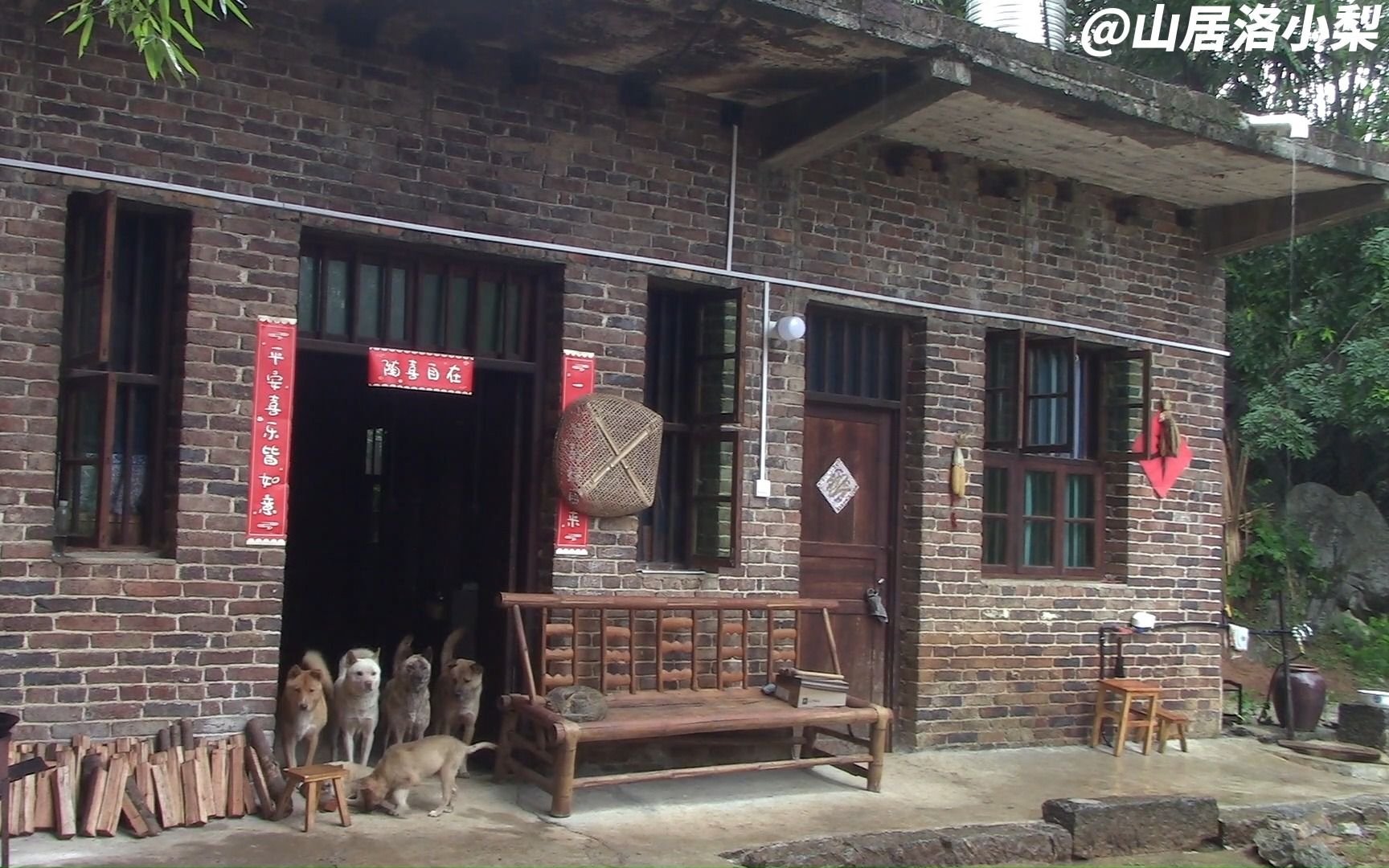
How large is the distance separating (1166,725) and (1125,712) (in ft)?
1.60

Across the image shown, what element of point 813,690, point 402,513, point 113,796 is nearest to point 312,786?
point 113,796

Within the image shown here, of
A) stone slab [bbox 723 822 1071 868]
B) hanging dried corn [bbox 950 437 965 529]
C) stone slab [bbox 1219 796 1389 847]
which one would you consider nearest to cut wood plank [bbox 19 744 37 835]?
stone slab [bbox 723 822 1071 868]

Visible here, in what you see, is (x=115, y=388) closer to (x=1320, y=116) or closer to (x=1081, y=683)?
(x=1081, y=683)

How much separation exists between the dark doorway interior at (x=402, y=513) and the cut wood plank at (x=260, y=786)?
1656 millimetres

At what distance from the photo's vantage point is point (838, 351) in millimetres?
8953

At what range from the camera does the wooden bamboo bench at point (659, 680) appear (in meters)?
6.87

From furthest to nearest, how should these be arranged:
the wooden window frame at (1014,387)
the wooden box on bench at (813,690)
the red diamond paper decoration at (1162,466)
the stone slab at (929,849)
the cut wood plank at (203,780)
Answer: the red diamond paper decoration at (1162,466) → the wooden window frame at (1014,387) → the wooden box on bench at (813,690) → the stone slab at (929,849) → the cut wood plank at (203,780)

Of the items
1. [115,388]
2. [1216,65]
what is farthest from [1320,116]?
[115,388]

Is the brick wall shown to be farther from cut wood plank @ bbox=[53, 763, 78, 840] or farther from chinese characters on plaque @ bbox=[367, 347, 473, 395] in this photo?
chinese characters on plaque @ bbox=[367, 347, 473, 395]

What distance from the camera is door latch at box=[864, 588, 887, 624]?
8922mm

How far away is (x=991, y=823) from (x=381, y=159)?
4.73 meters

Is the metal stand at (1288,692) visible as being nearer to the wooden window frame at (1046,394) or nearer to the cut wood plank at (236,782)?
the wooden window frame at (1046,394)

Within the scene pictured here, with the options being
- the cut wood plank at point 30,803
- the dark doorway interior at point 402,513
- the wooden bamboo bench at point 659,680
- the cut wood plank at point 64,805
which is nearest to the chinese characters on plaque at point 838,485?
the wooden bamboo bench at point 659,680

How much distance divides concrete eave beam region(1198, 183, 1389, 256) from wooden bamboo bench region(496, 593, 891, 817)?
4716 mm
